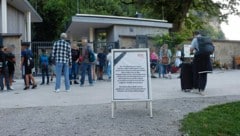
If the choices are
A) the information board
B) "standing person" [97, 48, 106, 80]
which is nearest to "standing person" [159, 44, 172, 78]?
"standing person" [97, 48, 106, 80]

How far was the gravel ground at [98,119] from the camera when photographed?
292 inches

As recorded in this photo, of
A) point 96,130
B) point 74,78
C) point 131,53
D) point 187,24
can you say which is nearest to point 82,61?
point 74,78

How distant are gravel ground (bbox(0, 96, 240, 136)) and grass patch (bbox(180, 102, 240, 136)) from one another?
23 centimetres

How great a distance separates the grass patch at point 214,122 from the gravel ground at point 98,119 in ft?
0.74

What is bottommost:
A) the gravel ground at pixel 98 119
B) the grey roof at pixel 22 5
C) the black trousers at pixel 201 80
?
the gravel ground at pixel 98 119

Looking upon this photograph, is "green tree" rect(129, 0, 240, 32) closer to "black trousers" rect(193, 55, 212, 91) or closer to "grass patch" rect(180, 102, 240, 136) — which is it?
"black trousers" rect(193, 55, 212, 91)

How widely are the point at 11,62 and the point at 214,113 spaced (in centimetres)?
955

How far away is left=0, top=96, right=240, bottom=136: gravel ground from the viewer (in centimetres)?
743

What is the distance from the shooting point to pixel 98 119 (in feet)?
28.1

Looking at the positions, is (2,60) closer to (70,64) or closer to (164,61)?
(70,64)

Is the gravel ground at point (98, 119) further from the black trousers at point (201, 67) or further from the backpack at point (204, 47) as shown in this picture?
the backpack at point (204, 47)

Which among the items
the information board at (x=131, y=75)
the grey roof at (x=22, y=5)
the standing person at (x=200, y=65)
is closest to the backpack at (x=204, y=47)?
the standing person at (x=200, y=65)

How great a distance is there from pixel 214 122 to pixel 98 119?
85.3 inches

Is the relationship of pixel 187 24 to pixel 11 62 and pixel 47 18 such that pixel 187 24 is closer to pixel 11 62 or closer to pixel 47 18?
pixel 47 18
